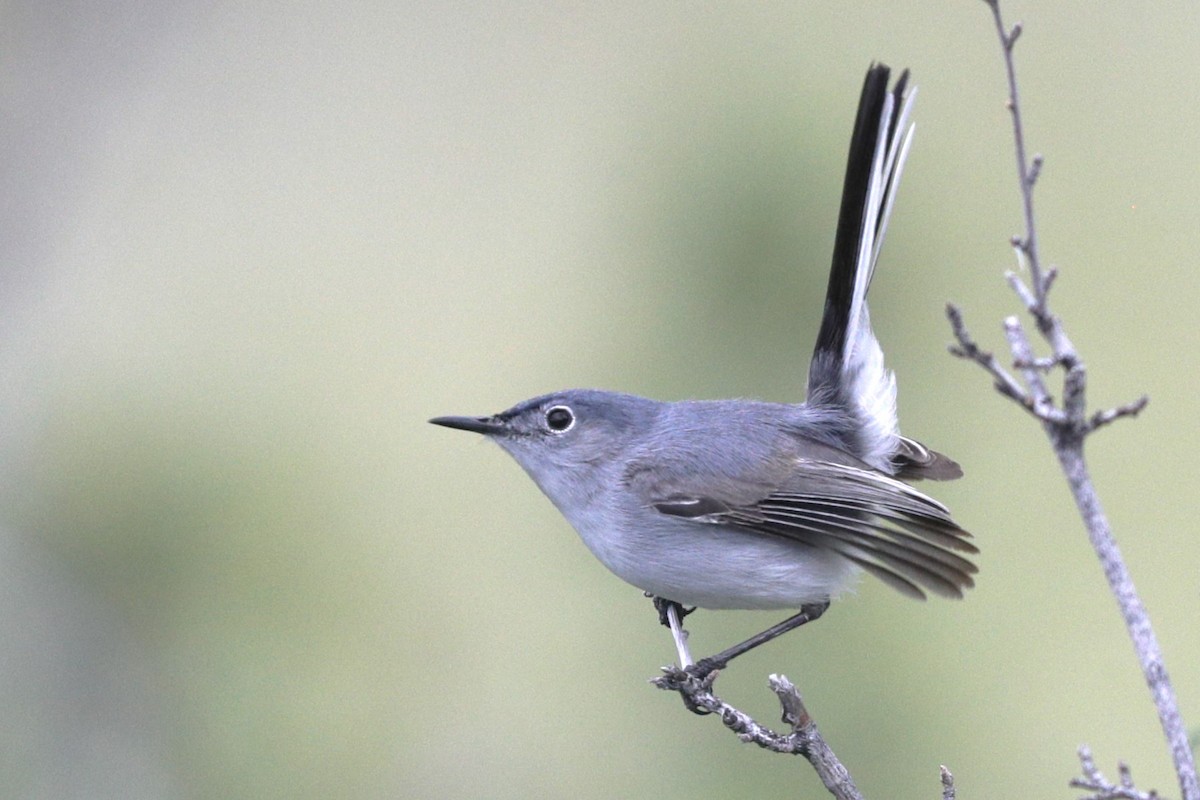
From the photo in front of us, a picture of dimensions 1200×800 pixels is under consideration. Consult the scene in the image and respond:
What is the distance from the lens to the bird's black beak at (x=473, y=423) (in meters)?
1.47

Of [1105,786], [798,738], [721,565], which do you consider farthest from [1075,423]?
[721,565]

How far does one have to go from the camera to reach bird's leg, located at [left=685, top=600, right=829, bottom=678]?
55.9 inches

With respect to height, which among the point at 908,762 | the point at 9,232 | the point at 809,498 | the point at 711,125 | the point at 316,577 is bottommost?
the point at 316,577

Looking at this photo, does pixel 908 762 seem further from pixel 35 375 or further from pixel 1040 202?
pixel 35 375

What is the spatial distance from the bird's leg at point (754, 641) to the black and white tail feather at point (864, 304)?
8.2 inches

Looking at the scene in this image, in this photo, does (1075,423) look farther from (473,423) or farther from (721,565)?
(473,423)

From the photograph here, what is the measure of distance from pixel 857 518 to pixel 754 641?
27cm

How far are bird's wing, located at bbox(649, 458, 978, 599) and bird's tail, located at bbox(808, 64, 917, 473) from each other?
0.45ft

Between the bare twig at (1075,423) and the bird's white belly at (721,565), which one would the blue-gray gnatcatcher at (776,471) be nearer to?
the bird's white belly at (721,565)

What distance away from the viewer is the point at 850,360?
1.56 metres

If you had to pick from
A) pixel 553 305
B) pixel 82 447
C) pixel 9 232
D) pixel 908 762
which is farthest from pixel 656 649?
pixel 9 232

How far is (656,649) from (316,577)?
0.86m

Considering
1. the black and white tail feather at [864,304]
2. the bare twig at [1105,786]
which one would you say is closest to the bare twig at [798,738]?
the bare twig at [1105,786]

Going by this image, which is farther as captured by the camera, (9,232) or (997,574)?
(9,232)
